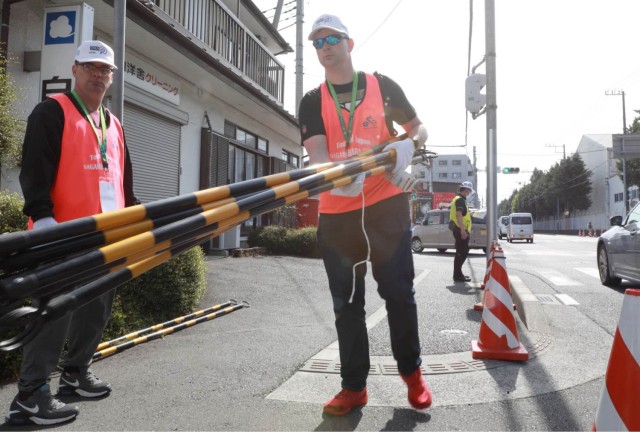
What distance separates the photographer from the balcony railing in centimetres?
957

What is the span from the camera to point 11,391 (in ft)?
9.71

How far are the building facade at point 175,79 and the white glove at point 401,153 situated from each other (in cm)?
329

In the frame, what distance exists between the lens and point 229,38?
11.5m

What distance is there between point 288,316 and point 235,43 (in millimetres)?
8741

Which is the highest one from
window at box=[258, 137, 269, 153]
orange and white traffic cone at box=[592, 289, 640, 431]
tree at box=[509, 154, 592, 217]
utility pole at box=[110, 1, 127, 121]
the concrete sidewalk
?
tree at box=[509, 154, 592, 217]

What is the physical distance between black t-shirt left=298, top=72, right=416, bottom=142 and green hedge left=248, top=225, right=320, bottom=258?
30.8ft

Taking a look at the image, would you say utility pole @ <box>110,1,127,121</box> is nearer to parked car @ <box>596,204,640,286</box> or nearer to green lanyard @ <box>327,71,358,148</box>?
green lanyard @ <box>327,71,358,148</box>

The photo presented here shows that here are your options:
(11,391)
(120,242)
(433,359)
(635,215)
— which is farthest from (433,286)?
(120,242)

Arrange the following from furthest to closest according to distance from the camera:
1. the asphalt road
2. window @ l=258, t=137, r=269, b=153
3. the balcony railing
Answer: window @ l=258, t=137, r=269, b=153 → the balcony railing → the asphalt road

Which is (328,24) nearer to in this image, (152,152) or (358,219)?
(358,219)

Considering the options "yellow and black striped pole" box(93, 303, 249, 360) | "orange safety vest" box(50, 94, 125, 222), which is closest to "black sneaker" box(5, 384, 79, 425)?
"orange safety vest" box(50, 94, 125, 222)

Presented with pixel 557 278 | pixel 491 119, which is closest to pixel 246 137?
pixel 491 119

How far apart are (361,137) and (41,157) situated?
5.54 feet

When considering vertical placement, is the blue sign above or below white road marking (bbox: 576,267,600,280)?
above
